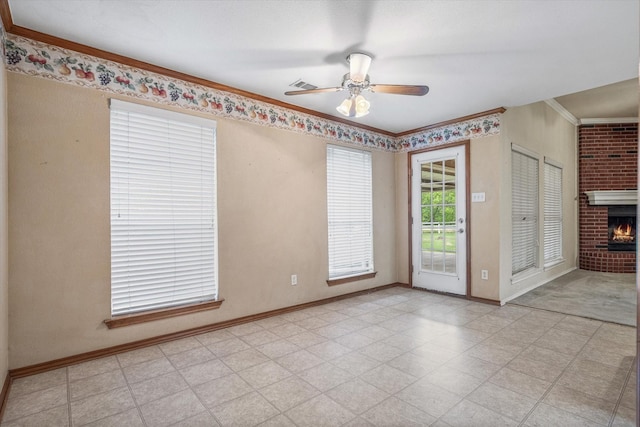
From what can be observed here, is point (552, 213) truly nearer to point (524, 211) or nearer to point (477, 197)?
point (524, 211)

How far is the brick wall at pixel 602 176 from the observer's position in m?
5.91

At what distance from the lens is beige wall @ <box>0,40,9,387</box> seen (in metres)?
2.01

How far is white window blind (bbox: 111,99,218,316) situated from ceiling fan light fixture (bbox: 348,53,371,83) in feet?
4.82

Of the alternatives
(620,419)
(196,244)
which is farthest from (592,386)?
(196,244)

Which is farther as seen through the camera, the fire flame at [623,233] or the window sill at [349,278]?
the fire flame at [623,233]

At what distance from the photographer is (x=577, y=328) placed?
3.12 metres

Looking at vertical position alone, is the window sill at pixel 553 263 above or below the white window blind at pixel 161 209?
below

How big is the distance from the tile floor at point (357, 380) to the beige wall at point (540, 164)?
1060 mm

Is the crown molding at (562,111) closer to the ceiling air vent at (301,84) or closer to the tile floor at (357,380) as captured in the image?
the tile floor at (357,380)

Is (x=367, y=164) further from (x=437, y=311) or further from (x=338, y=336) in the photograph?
(x=338, y=336)

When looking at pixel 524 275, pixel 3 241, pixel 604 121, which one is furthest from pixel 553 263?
pixel 3 241

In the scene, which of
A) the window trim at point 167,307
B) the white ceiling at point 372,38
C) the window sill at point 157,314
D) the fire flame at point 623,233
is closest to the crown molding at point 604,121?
the fire flame at point 623,233

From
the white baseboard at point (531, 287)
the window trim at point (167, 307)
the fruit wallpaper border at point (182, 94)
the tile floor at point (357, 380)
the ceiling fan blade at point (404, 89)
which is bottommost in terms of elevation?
the tile floor at point (357, 380)

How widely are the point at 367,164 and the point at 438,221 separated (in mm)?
1305
